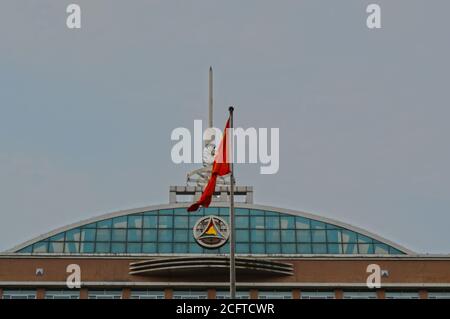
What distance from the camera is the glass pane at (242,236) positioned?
5920cm

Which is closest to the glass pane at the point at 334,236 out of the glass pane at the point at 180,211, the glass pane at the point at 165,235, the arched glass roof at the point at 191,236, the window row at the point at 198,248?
the arched glass roof at the point at 191,236

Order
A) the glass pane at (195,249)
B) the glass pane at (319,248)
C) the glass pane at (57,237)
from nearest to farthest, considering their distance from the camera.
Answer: the glass pane at (195,249) < the glass pane at (319,248) < the glass pane at (57,237)

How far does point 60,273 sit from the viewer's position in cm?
5700

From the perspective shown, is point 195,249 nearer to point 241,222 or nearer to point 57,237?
point 241,222

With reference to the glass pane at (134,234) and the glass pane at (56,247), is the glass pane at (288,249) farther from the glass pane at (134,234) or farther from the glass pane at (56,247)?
the glass pane at (56,247)

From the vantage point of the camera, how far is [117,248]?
58.9 meters

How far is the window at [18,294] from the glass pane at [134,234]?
24.5 ft

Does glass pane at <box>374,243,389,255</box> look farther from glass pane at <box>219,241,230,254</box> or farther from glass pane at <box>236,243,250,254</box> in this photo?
glass pane at <box>219,241,230,254</box>

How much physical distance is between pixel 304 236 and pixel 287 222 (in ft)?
5.11

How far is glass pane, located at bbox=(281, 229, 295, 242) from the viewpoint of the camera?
195ft
